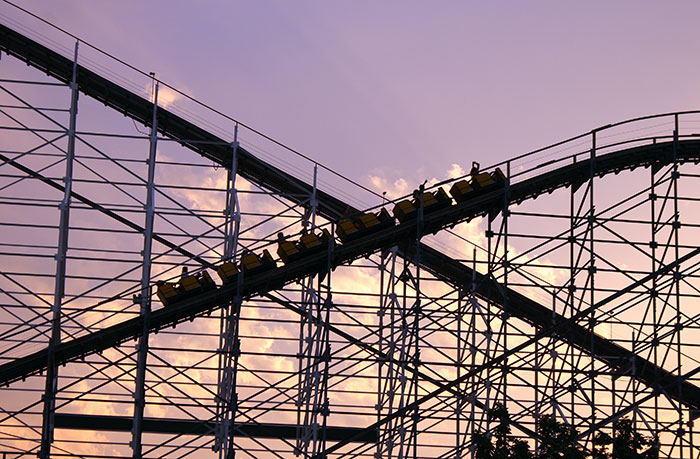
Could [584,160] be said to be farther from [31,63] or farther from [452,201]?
[31,63]

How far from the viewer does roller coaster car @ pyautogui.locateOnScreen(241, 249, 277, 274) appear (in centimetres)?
2997

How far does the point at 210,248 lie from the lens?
108 ft

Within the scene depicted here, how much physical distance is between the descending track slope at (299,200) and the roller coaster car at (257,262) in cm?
24

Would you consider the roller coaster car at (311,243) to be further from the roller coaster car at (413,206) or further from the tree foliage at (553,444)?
the tree foliage at (553,444)

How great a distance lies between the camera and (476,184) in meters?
31.3

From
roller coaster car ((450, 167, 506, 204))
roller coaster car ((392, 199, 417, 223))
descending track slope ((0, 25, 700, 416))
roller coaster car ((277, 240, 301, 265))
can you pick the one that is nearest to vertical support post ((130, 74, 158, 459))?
descending track slope ((0, 25, 700, 416))

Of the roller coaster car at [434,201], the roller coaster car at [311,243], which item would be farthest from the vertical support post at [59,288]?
→ the roller coaster car at [434,201]

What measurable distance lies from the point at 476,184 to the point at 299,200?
5301 mm

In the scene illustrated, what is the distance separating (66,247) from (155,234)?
8.17 ft

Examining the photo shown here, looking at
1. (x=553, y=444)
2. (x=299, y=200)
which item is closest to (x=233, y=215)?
(x=299, y=200)

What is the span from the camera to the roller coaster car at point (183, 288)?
29.5 m

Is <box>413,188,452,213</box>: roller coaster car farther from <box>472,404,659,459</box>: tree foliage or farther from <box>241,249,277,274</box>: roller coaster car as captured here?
<box>472,404,659,459</box>: tree foliage

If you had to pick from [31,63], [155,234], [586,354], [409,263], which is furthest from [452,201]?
[31,63]

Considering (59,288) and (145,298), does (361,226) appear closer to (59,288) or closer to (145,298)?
(145,298)
